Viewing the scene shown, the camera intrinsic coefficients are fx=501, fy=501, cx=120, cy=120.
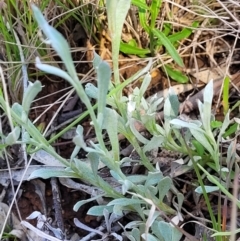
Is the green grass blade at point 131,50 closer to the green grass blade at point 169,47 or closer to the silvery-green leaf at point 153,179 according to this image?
the green grass blade at point 169,47

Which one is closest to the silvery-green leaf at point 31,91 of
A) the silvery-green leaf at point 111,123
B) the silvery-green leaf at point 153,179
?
the silvery-green leaf at point 111,123

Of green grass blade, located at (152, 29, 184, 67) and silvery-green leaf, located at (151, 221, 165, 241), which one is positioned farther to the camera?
green grass blade, located at (152, 29, 184, 67)

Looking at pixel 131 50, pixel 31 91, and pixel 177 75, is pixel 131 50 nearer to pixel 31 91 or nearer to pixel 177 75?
pixel 177 75

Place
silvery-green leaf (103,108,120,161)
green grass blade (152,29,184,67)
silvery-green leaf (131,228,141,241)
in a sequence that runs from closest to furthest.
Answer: silvery-green leaf (103,108,120,161), silvery-green leaf (131,228,141,241), green grass blade (152,29,184,67)

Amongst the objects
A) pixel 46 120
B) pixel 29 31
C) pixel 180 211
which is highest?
pixel 29 31

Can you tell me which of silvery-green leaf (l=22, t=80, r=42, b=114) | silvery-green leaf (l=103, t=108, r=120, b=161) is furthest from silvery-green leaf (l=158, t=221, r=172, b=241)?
silvery-green leaf (l=22, t=80, r=42, b=114)

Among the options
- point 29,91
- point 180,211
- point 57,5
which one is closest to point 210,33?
point 57,5

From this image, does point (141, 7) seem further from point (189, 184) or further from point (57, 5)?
point (189, 184)

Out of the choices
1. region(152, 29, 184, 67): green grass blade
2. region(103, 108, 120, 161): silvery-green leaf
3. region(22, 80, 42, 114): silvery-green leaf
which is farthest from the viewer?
region(152, 29, 184, 67): green grass blade

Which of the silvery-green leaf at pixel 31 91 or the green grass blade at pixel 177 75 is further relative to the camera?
the green grass blade at pixel 177 75

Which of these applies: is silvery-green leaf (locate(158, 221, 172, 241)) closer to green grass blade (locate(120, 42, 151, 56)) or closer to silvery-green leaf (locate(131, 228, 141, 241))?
silvery-green leaf (locate(131, 228, 141, 241))

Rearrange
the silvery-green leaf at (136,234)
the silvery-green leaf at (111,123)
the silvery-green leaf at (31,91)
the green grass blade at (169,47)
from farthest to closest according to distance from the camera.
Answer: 1. the green grass blade at (169,47)
2. the silvery-green leaf at (136,234)
3. the silvery-green leaf at (111,123)
4. the silvery-green leaf at (31,91)
